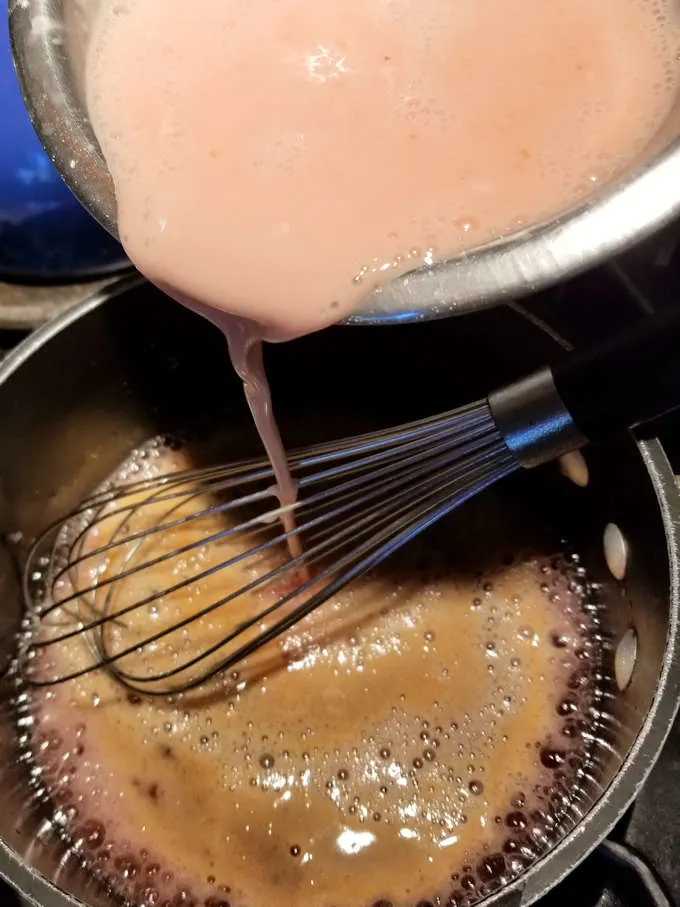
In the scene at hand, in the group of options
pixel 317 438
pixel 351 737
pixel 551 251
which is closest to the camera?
pixel 551 251

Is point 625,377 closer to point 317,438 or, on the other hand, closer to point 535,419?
point 535,419

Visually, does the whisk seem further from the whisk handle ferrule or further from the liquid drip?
the liquid drip

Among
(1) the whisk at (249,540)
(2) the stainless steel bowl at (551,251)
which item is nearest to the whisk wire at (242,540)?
(1) the whisk at (249,540)

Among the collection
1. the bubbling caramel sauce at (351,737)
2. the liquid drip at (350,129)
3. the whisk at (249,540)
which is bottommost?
the bubbling caramel sauce at (351,737)

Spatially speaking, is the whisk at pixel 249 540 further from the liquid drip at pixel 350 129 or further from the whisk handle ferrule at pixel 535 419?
the liquid drip at pixel 350 129

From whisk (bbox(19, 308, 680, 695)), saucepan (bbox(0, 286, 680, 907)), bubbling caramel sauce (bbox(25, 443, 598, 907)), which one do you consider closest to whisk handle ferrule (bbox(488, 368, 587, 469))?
whisk (bbox(19, 308, 680, 695))

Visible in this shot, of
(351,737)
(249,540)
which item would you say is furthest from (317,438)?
(351,737)

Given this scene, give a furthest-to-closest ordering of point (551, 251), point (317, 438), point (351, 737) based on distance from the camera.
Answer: point (317, 438), point (351, 737), point (551, 251)
